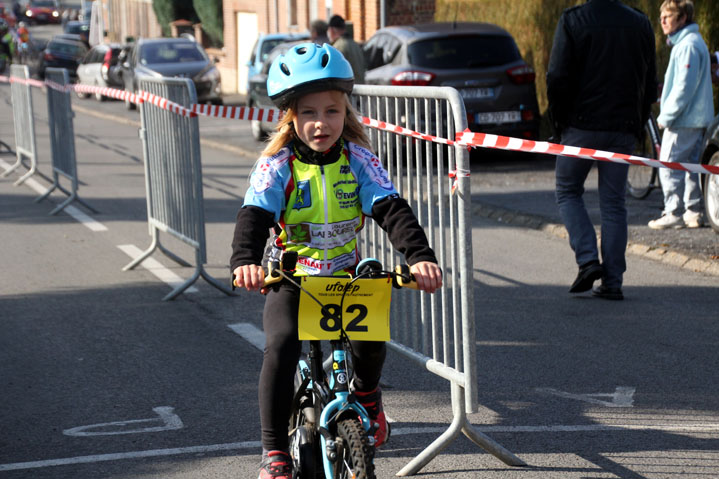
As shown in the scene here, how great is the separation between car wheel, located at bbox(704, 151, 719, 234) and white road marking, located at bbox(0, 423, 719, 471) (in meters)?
5.05

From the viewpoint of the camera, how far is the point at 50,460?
5043mm

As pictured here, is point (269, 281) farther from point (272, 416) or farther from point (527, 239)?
point (527, 239)

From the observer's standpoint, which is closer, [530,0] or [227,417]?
[227,417]

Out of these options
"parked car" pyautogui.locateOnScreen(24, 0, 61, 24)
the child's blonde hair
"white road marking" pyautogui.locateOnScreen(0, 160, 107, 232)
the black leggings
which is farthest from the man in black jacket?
"parked car" pyautogui.locateOnScreen(24, 0, 61, 24)

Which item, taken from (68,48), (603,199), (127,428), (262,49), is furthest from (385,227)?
(68,48)

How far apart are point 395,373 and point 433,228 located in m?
1.33

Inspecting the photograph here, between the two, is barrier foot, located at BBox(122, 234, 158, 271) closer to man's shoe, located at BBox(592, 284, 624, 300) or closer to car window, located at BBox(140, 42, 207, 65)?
man's shoe, located at BBox(592, 284, 624, 300)

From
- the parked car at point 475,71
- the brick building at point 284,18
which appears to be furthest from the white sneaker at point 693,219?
the brick building at point 284,18

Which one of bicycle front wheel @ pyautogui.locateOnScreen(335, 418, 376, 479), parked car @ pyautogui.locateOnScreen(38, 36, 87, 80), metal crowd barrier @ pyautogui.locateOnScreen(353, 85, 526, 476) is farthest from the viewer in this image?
parked car @ pyautogui.locateOnScreen(38, 36, 87, 80)

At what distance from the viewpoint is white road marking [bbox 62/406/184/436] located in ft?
17.8

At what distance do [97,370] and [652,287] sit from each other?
4114mm

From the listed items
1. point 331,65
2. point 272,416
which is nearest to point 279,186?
point 331,65

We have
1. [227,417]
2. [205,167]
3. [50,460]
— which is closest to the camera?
[50,460]

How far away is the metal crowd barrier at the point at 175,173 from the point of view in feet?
27.6
